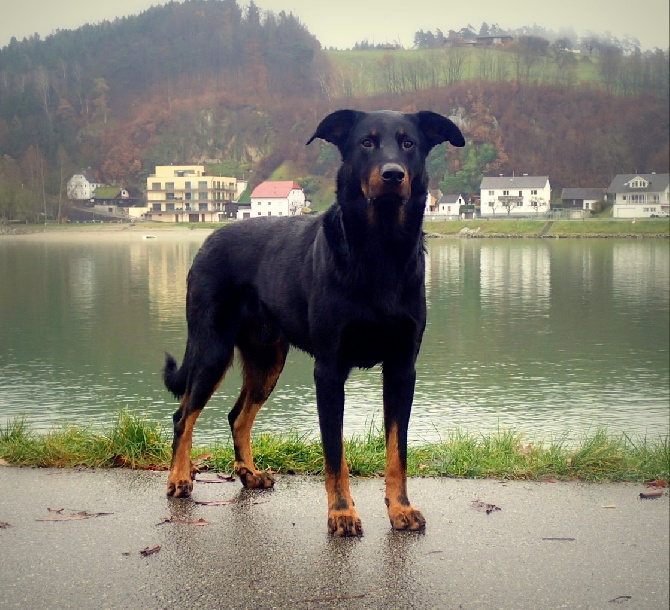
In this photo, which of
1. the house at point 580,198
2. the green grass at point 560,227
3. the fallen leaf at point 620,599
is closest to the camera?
the fallen leaf at point 620,599

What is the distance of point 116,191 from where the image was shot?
3053cm

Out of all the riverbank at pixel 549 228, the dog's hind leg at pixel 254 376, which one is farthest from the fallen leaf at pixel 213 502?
the riverbank at pixel 549 228

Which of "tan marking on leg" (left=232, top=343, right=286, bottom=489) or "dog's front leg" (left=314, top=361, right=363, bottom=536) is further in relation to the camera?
"tan marking on leg" (left=232, top=343, right=286, bottom=489)

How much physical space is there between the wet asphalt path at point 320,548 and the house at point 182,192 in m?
21.2

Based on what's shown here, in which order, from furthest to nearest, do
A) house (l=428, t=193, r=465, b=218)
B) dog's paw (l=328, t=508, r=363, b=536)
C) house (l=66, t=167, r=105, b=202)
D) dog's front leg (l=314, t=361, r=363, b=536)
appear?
house (l=428, t=193, r=465, b=218), house (l=66, t=167, r=105, b=202), dog's front leg (l=314, t=361, r=363, b=536), dog's paw (l=328, t=508, r=363, b=536)

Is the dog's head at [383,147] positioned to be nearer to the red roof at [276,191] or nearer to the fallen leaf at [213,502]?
the fallen leaf at [213,502]

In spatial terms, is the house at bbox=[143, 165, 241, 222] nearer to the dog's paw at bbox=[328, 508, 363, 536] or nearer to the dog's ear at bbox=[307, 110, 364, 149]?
the dog's ear at bbox=[307, 110, 364, 149]

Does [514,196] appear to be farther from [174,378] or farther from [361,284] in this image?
[361,284]

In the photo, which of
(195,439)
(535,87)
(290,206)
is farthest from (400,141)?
(535,87)

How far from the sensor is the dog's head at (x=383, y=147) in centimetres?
346

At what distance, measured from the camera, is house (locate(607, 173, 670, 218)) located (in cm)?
6106

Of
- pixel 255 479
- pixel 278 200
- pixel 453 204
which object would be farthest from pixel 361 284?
pixel 453 204

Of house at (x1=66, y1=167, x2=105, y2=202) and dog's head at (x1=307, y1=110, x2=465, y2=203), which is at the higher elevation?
house at (x1=66, y1=167, x2=105, y2=202)

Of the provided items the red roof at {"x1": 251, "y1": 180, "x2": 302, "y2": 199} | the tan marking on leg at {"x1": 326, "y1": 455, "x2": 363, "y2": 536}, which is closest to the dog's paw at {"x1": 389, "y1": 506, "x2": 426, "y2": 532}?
the tan marking on leg at {"x1": 326, "y1": 455, "x2": 363, "y2": 536}
